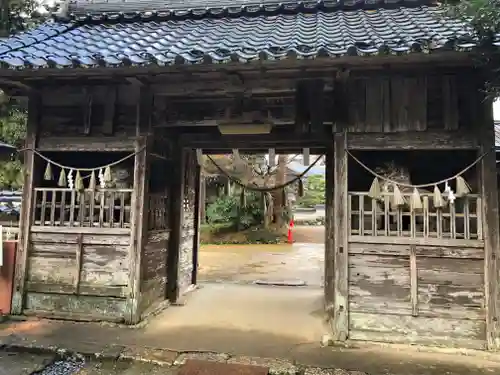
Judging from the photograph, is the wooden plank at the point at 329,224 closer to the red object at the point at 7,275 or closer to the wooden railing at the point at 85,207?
the wooden railing at the point at 85,207

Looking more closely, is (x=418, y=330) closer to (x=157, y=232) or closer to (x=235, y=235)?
(x=157, y=232)

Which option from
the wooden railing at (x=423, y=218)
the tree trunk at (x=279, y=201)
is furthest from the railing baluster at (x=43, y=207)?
the tree trunk at (x=279, y=201)

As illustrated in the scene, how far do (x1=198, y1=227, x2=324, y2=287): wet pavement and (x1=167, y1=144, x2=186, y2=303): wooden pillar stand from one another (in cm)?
277

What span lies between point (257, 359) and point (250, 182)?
15.9 metres

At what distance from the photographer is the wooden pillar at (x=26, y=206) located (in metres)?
5.55

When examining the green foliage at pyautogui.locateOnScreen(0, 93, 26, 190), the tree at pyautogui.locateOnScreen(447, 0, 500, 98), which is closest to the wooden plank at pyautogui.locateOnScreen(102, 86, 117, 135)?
the tree at pyautogui.locateOnScreen(447, 0, 500, 98)

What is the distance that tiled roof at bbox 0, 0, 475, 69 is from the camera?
4.29 metres

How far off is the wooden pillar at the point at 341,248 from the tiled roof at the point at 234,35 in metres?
1.44

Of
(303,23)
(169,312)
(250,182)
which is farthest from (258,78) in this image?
(250,182)

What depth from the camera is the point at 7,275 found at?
5699mm

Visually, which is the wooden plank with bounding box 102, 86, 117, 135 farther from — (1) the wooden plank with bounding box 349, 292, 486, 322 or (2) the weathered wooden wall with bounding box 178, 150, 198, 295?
(1) the wooden plank with bounding box 349, 292, 486, 322

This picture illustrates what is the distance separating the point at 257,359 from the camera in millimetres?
4266

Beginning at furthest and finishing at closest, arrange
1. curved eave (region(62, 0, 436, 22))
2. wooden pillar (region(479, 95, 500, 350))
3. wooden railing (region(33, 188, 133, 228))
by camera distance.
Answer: curved eave (region(62, 0, 436, 22)) → wooden railing (region(33, 188, 133, 228)) → wooden pillar (region(479, 95, 500, 350))

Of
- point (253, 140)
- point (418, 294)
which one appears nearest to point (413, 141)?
point (418, 294)
